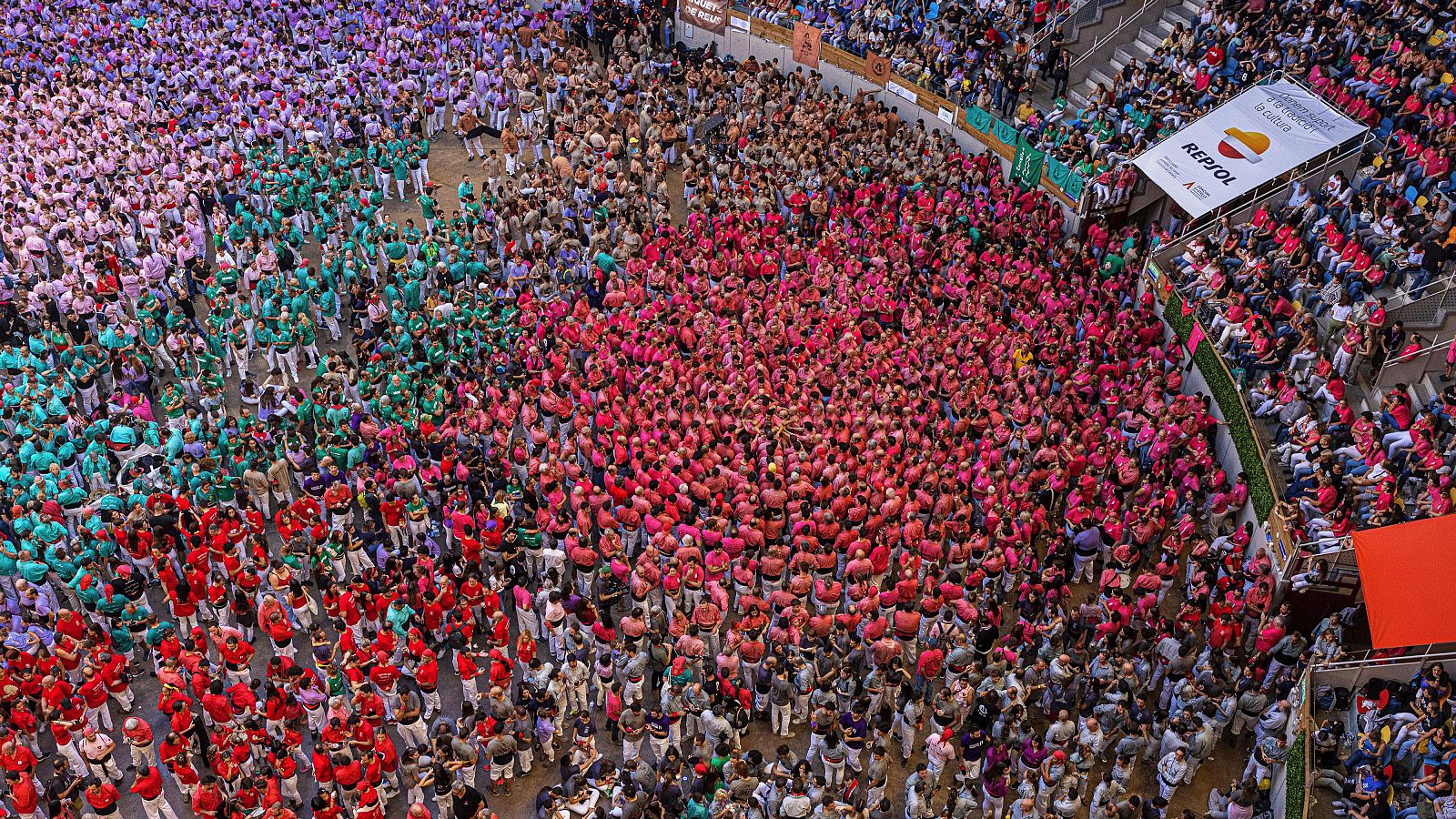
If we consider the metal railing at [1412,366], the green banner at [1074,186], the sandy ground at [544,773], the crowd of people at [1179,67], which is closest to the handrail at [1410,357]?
the metal railing at [1412,366]

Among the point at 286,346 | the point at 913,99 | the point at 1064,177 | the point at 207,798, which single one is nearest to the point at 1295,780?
the point at 207,798

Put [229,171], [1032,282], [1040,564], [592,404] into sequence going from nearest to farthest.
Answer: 1. [1040,564]
2. [592,404]
3. [1032,282]
4. [229,171]

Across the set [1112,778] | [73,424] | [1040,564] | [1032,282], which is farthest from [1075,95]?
[73,424]

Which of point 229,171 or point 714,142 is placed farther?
point 714,142

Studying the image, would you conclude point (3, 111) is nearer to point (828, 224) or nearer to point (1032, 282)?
point (828, 224)

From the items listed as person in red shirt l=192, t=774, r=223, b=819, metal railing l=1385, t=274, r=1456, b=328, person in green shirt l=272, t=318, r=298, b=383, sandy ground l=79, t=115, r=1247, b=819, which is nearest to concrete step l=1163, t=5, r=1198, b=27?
metal railing l=1385, t=274, r=1456, b=328

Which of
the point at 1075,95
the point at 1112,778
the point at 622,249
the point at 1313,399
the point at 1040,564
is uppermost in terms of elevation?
the point at 1075,95

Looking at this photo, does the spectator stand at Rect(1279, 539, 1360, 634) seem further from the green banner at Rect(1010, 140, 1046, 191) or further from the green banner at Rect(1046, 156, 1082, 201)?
the green banner at Rect(1010, 140, 1046, 191)
